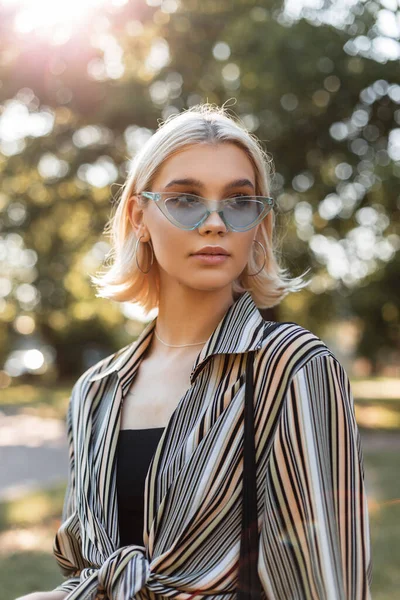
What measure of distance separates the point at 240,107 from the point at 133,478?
11.2 metres

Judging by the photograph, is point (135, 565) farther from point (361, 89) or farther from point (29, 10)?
point (29, 10)

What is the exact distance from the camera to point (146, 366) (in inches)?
94.2

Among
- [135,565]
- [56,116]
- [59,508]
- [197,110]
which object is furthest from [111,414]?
[56,116]

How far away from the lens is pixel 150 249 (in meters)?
2.50

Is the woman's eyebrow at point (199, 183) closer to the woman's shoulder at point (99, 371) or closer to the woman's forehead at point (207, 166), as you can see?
the woman's forehead at point (207, 166)

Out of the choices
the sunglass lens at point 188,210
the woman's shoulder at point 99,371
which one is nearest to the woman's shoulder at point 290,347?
the sunglass lens at point 188,210

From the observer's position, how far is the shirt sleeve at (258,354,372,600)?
1.66 meters

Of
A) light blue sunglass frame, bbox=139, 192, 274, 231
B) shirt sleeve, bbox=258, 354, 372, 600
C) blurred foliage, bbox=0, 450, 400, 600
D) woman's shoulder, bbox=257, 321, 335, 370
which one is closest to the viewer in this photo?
shirt sleeve, bbox=258, 354, 372, 600

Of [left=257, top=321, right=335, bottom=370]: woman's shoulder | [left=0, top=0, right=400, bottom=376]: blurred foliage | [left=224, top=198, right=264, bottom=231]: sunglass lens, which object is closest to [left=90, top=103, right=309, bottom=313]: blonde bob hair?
[left=224, top=198, right=264, bottom=231]: sunglass lens

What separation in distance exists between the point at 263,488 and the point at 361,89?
1219cm

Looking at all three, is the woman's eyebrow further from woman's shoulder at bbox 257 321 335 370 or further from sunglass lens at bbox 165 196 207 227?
woman's shoulder at bbox 257 321 335 370

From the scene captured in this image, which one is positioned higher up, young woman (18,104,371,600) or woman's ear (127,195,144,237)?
woman's ear (127,195,144,237)

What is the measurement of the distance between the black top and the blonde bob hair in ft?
1.82

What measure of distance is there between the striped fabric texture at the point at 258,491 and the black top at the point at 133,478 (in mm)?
38
